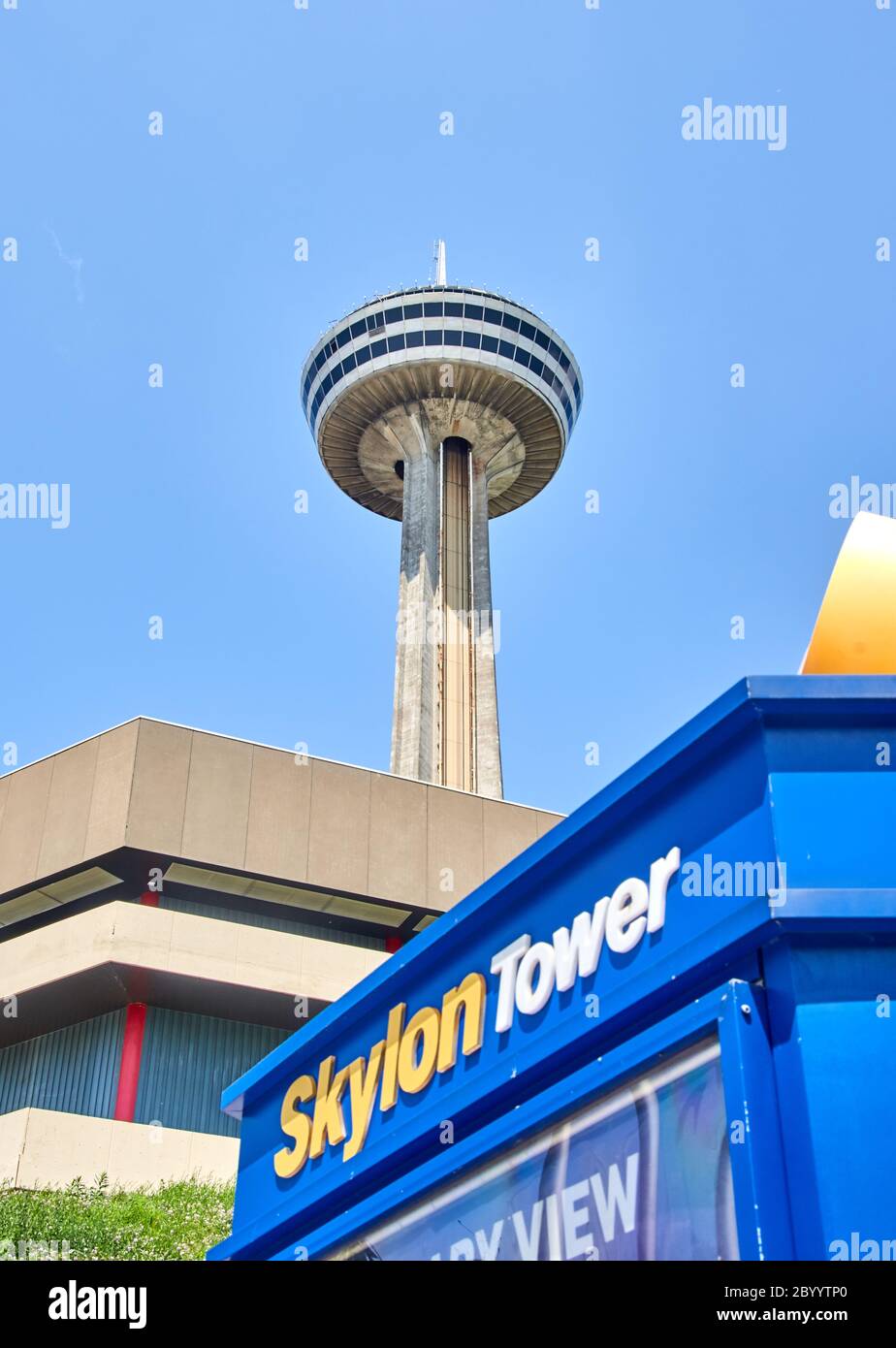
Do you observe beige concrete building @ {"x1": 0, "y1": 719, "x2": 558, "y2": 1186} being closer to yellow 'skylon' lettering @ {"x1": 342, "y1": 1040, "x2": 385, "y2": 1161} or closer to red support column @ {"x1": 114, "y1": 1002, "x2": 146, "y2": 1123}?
red support column @ {"x1": 114, "y1": 1002, "x2": 146, "y2": 1123}

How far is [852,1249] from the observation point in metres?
4.65

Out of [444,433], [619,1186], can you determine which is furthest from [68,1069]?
[444,433]

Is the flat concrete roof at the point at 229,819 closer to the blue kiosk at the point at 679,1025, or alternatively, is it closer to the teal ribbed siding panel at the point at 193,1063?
the teal ribbed siding panel at the point at 193,1063

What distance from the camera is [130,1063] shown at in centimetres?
3362

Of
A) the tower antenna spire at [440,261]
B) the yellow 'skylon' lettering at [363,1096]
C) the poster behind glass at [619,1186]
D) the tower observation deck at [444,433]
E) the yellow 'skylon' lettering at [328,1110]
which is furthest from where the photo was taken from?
the tower antenna spire at [440,261]

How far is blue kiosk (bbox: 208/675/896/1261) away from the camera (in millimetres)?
4961

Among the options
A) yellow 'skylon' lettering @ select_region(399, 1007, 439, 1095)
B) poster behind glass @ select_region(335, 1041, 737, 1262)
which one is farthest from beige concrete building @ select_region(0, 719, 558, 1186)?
poster behind glass @ select_region(335, 1041, 737, 1262)

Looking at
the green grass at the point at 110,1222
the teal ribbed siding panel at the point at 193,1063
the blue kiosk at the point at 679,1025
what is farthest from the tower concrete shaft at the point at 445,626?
the blue kiosk at the point at 679,1025

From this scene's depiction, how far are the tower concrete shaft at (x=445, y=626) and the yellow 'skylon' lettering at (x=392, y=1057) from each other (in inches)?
2312

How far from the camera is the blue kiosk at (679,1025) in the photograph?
4961mm

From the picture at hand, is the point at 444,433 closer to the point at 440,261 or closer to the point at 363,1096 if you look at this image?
the point at 440,261

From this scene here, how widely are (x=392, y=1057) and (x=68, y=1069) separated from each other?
96.5 feet
